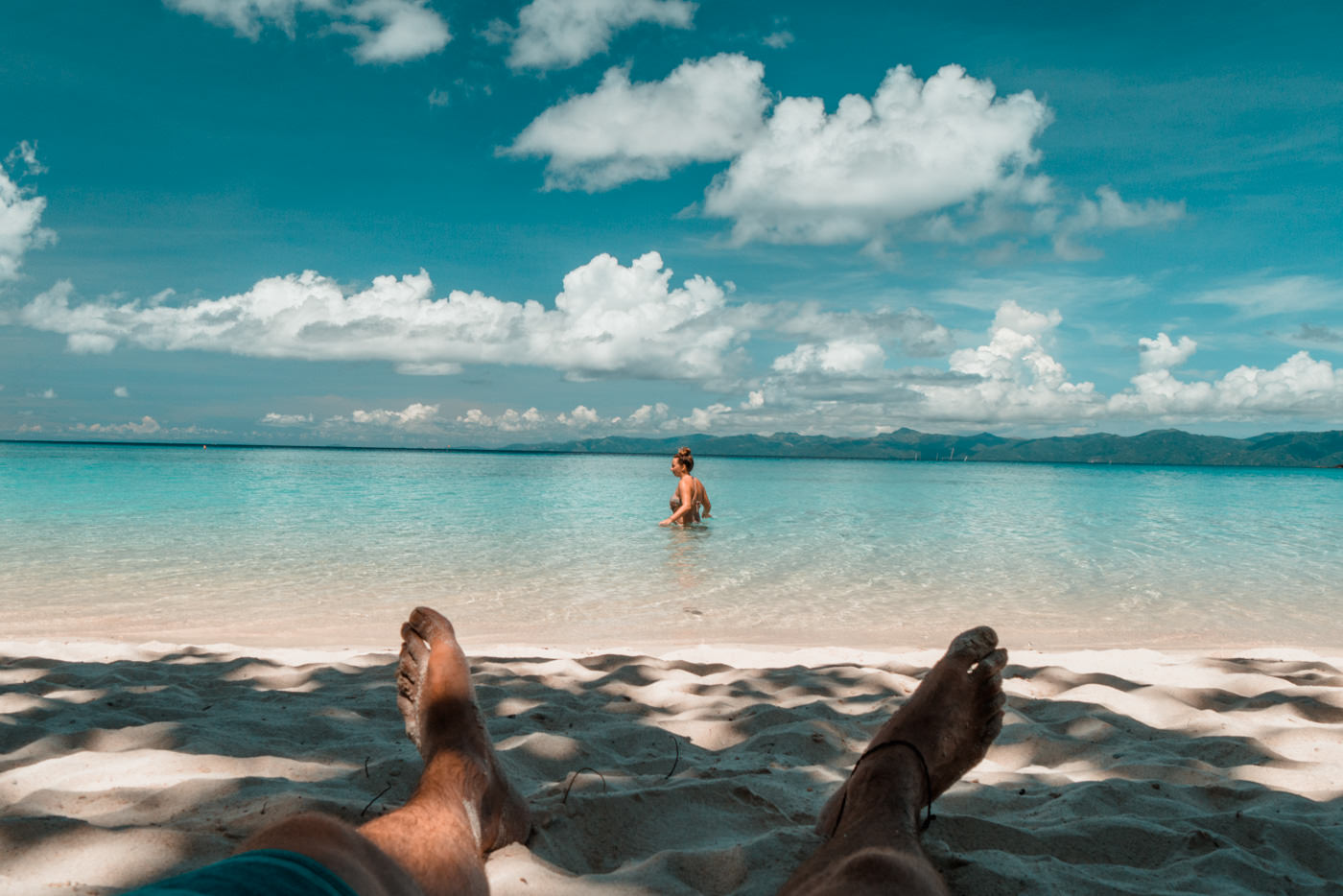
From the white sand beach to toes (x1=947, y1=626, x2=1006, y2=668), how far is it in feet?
1.44

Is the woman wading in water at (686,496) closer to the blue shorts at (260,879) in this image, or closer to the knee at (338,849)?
the knee at (338,849)

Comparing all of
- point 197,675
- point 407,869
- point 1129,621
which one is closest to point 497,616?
point 197,675

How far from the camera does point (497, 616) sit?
6336mm

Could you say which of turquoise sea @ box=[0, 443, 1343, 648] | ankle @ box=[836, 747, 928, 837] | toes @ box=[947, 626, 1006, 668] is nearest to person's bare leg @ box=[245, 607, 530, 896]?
ankle @ box=[836, 747, 928, 837]

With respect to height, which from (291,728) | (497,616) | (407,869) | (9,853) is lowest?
(497,616)

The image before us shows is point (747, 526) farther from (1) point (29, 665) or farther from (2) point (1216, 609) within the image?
(1) point (29, 665)

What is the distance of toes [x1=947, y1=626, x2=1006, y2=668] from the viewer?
7.47 ft

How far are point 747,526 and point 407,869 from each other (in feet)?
40.5

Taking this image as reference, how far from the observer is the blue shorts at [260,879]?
2.93 ft

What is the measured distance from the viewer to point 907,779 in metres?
1.88

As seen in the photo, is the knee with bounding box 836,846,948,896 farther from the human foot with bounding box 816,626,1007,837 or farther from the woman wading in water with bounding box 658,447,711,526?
the woman wading in water with bounding box 658,447,711,526

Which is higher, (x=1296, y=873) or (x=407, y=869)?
(x=407, y=869)

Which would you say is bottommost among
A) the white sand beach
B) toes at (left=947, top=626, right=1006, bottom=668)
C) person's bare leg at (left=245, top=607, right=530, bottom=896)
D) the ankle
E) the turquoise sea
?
the turquoise sea

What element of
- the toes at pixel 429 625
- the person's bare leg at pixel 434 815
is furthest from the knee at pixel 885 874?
the toes at pixel 429 625
